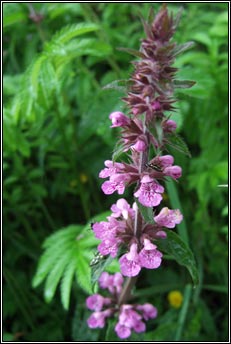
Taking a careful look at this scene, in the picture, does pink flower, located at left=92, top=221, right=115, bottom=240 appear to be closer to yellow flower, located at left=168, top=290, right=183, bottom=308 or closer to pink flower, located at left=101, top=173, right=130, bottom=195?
pink flower, located at left=101, top=173, right=130, bottom=195

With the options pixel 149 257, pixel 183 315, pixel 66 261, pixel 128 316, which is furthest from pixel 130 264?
pixel 183 315

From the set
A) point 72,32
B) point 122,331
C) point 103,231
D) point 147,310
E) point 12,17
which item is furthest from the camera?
point 12,17

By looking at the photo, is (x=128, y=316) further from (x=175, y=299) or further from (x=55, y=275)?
(x=175, y=299)

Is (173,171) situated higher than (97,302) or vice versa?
(173,171)

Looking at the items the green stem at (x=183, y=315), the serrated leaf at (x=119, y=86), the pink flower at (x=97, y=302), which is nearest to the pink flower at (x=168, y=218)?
the serrated leaf at (x=119, y=86)

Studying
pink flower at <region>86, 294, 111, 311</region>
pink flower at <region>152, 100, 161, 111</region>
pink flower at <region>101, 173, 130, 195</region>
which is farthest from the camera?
pink flower at <region>86, 294, 111, 311</region>

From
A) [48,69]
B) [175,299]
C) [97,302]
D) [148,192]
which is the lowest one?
[175,299]

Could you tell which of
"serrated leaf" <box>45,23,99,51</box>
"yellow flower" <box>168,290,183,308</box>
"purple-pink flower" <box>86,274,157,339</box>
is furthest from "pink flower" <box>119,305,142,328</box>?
"serrated leaf" <box>45,23,99,51</box>

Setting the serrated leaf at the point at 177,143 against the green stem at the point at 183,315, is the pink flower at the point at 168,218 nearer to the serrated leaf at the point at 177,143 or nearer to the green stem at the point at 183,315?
the serrated leaf at the point at 177,143

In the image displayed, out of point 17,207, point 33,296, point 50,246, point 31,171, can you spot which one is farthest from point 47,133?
point 33,296
